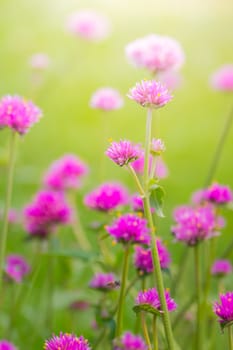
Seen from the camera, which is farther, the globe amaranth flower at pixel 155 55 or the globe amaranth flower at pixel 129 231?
the globe amaranth flower at pixel 155 55

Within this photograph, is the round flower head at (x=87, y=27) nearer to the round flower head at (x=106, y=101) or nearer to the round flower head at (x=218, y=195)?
the round flower head at (x=106, y=101)

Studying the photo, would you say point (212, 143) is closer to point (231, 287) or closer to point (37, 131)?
point (37, 131)

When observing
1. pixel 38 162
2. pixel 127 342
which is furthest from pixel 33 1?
pixel 127 342

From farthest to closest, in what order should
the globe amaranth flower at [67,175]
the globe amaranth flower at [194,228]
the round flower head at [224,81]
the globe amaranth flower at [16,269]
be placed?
the round flower head at [224,81] < the globe amaranth flower at [67,175] < the globe amaranth flower at [16,269] < the globe amaranth flower at [194,228]

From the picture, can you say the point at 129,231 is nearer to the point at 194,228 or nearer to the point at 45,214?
the point at 194,228

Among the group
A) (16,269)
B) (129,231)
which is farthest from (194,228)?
(16,269)

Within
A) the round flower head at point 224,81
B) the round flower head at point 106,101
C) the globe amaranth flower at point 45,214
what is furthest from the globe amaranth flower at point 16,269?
the round flower head at point 224,81
